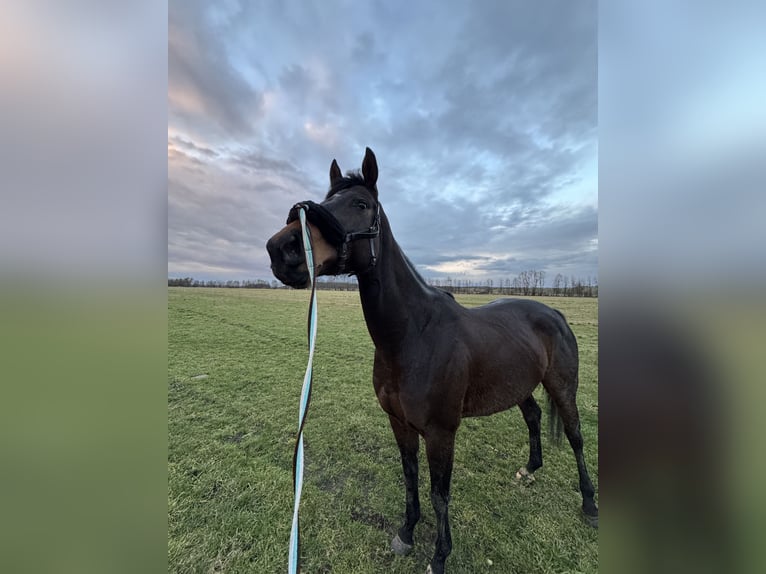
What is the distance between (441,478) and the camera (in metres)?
2.01

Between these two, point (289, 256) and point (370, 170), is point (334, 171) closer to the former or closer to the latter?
point (370, 170)

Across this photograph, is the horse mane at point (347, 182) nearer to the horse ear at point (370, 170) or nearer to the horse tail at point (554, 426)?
the horse ear at point (370, 170)

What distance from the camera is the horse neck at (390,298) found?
185 centimetres

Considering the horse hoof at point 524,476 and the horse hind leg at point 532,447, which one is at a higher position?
the horse hind leg at point 532,447

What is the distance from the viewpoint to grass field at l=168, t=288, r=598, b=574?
2.16 m

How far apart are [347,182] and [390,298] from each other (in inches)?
33.1

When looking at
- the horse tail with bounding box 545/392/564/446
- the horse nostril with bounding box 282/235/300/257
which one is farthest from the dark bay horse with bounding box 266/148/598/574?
the horse tail with bounding box 545/392/564/446

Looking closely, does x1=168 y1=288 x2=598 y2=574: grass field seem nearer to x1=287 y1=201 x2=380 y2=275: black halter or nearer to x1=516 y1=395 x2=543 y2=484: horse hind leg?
x1=516 y1=395 x2=543 y2=484: horse hind leg

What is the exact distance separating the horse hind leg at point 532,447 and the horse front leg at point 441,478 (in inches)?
61.6

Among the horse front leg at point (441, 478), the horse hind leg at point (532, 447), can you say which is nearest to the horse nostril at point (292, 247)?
the horse front leg at point (441, 478)
